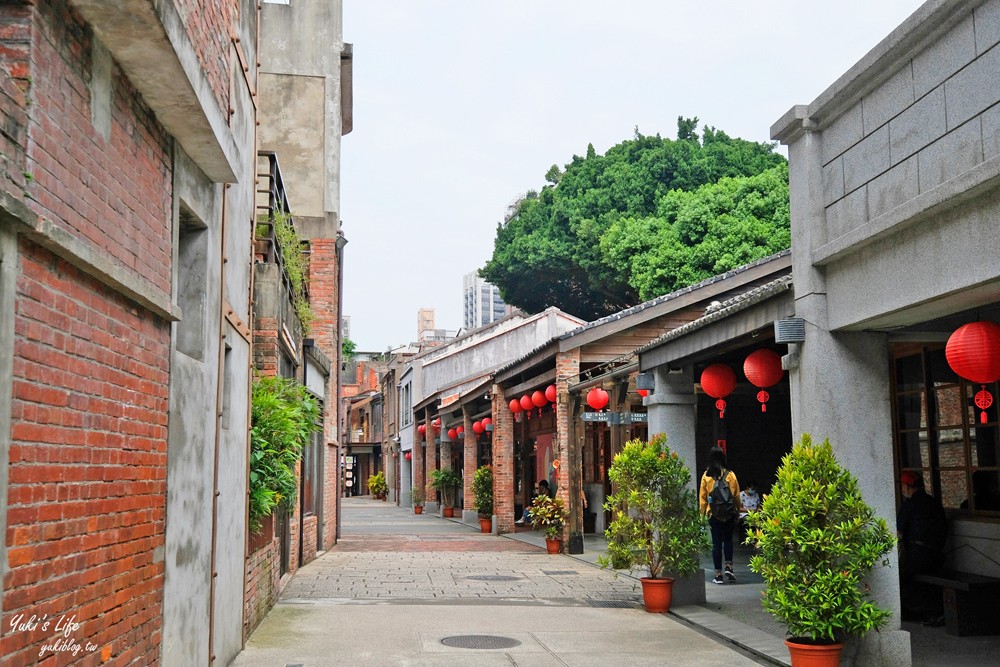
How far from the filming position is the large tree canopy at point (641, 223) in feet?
110

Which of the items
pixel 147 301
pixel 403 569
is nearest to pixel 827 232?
pixel 147 301

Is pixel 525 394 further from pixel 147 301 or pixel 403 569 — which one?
pixel 147 301

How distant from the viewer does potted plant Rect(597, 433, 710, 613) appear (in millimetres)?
10867

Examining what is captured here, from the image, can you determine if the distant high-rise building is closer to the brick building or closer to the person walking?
the person walking

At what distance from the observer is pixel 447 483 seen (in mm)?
31516

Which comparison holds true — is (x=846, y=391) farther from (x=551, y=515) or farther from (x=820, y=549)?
(x=551, y=515)

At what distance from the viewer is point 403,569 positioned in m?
16.0

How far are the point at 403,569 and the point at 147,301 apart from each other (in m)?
11.3

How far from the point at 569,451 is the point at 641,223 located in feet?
61.0

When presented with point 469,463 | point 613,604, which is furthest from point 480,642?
point 469,463

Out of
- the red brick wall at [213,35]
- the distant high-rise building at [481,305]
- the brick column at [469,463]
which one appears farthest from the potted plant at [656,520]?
the distant high-rise building at [481,305]

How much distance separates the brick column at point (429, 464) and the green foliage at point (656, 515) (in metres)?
24.2

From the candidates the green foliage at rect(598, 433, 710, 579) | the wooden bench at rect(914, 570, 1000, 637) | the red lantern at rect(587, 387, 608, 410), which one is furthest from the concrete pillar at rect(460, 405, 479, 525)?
the wooden bench at rect(914, 570, 1000, 637)

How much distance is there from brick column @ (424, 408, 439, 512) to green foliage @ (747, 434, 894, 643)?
27823 mm
